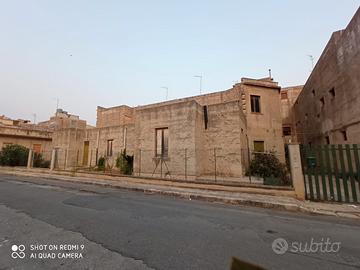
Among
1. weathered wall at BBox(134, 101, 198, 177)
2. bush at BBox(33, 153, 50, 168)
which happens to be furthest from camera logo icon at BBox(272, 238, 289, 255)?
bush at BBox(33, 153, 50, 168)

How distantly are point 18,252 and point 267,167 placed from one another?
13605 mm

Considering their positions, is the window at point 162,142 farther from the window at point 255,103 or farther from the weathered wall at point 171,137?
the window at point 255,103

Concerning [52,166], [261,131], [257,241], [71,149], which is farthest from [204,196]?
[71,149]

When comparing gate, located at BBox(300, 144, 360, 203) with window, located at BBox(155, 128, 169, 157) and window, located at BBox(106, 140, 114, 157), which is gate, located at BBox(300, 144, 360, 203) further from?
window, located at BBox(106, 140, 114, 157)

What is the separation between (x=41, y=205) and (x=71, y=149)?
1856 centimetres

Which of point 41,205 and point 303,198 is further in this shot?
point 303,198

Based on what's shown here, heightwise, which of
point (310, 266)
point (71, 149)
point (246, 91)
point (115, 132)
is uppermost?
point (246, 91)

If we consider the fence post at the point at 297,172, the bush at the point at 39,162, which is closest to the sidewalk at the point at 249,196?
the fence post at the point at 297,172

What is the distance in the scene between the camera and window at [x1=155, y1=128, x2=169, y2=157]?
1455 cm

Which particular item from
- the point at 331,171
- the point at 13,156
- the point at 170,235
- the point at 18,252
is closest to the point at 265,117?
the point at 331,171

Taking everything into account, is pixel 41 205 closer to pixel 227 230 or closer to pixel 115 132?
pixel 227 230

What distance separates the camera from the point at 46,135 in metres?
31.6

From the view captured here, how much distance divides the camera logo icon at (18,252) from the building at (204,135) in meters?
9.88

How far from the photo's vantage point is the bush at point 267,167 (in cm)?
1315
